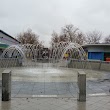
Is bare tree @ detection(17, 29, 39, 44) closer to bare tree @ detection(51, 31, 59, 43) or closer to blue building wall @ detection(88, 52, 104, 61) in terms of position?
bare tree @ detection(51, 31, 59, 43)

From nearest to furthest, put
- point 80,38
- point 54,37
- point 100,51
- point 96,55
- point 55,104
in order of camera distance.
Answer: point 55,104
point 100,51
point 96,55
point 80,38
point 54,37

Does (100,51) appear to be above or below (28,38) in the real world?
below

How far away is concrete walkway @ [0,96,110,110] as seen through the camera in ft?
22.0

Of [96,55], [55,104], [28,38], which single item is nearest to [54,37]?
[28,38]

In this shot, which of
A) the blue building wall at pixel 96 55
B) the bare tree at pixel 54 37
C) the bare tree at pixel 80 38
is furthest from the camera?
the bare tree at pixel 54 37

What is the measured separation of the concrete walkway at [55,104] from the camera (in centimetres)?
671

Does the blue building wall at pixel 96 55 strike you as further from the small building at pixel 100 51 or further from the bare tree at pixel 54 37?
the bare tree at pixel 54 37

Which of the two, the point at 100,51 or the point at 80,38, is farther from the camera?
the point at 80,38

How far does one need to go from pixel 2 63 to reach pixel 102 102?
16438 millimetres

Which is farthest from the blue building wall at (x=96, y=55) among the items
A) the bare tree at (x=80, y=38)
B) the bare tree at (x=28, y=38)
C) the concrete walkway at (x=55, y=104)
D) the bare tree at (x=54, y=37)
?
the bare tree at (x=28, y=38)

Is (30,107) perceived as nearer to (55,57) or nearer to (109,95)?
(109,95)

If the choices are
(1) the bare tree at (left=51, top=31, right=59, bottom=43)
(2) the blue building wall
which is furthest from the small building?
(1) the bare tree at (left=51, top=31, right=59, bottom=43)

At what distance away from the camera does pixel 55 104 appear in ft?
23.4

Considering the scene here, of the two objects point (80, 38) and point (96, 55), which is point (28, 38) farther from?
point (96, 55)
